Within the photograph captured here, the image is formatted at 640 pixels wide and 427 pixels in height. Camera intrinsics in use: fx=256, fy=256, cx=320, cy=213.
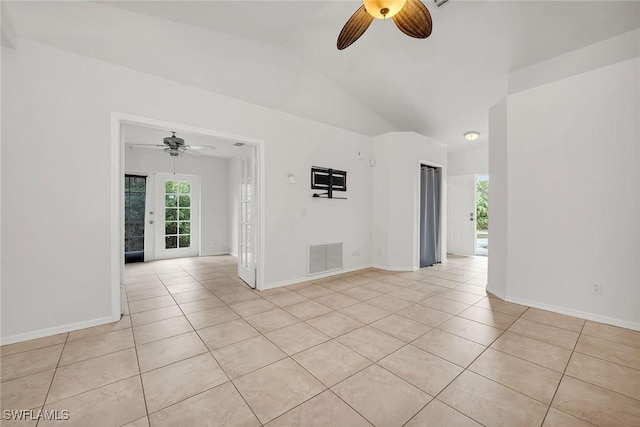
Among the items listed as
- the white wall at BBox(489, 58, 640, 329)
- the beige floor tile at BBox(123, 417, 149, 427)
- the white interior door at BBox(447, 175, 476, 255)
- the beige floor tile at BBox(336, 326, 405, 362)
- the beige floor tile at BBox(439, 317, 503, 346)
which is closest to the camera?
the beige floor tile at BBox(123, 417, 149, 427)

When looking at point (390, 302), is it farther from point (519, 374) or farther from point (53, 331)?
point (53, 331)

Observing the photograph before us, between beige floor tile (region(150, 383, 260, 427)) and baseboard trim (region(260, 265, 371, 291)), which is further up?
baseboard trim (region(260, 265, 371, 291))

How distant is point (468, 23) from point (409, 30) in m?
1.43

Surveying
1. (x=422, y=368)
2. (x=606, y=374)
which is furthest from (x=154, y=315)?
(x=606, y=374)

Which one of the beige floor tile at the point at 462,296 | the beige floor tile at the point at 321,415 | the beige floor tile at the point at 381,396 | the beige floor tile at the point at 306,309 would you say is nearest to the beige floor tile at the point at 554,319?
the beige floor tile at the point at 462,296

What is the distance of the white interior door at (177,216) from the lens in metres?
6.21

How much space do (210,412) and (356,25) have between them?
9.59ft

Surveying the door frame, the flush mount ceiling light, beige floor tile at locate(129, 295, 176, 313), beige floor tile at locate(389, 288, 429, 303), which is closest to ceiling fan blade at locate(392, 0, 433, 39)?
the door frame

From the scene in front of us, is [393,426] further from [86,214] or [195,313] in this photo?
[86,214]

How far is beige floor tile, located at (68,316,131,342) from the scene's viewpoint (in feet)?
7.86

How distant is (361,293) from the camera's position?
3.60m

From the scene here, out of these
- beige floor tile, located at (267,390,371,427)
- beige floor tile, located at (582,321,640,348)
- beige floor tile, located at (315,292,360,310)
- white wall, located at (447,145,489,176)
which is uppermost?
white wall, located at (447,145,489,176)

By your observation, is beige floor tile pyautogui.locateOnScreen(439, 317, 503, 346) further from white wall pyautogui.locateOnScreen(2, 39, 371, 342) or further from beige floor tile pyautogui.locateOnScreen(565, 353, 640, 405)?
white wall pyautogui.locateOnScreen(2, 39, 371, 342)

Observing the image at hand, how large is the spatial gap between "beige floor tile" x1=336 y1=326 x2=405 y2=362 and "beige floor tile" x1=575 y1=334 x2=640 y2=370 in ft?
5.06
